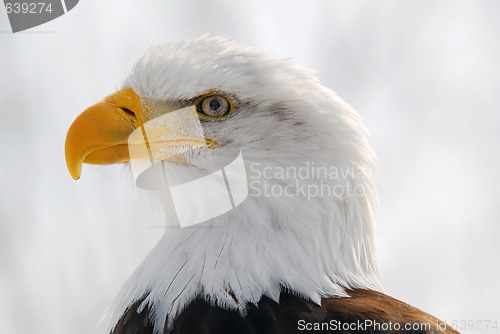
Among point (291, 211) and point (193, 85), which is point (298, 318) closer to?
point (291, 211)

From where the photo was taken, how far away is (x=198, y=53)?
8.18 feet

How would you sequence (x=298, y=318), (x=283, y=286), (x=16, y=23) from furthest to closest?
(x=16, y=23) < (x=283, y=286) < (x=298, y=318)

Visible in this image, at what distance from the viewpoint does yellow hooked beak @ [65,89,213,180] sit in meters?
2.32

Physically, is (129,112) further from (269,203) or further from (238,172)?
(269,203)

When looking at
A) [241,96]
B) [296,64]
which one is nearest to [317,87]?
[296,64]

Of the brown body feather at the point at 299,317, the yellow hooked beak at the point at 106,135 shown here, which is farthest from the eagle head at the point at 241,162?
the brown body feather at the point at 299,317

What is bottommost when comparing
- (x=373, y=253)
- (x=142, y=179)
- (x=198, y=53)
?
(x=373, y=253)

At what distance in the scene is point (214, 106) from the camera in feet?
7.86

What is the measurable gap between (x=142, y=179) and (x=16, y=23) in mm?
2399

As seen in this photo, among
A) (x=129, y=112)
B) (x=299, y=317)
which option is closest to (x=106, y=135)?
(x=129, y=112)

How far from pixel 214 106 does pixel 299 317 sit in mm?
873

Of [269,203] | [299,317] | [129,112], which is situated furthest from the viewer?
[129,112]

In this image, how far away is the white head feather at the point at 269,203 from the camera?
2.22 meters

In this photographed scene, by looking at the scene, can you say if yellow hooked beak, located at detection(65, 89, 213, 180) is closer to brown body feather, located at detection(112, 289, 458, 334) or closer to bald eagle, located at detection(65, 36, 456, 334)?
bald eagle, located at detection(65, 36, 456, 334)
